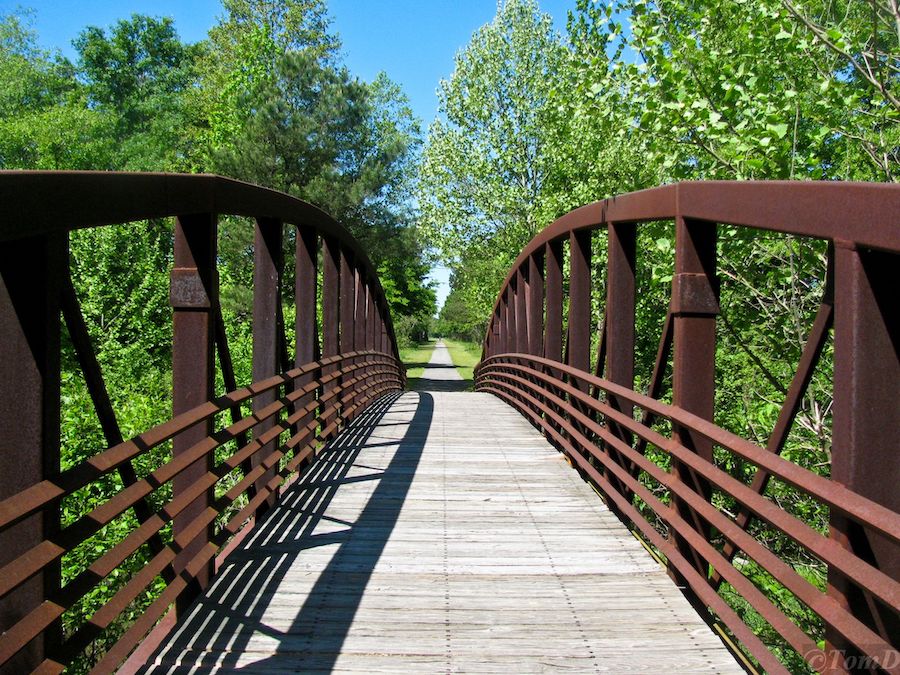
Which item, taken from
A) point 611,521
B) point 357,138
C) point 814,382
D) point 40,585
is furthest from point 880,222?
point 357,138

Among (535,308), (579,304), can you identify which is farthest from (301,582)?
(535,308)

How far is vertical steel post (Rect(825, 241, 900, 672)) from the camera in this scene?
2.80 m

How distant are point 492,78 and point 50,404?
24175 millimetres

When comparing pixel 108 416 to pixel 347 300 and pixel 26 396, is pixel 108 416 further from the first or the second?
pixel 347 300

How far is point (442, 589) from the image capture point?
4.41m

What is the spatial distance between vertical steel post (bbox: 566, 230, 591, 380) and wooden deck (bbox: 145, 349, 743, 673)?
126 centimetres

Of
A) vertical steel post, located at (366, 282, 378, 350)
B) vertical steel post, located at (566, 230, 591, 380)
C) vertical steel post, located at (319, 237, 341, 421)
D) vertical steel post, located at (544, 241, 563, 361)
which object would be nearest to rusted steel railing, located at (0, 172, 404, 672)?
vertical steel post, located at (566, 230, 591, 380)

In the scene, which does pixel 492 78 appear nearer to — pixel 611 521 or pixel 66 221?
pixel 611 521

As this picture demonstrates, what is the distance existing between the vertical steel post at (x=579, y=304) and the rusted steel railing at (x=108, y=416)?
283 cm

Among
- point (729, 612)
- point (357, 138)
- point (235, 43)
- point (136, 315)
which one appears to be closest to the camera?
point (729, 612)

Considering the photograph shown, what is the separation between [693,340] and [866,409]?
5.60ft

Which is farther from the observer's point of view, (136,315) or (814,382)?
(136,315)

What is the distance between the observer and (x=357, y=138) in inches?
1116

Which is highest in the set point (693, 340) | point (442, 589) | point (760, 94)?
point (760, 94)
